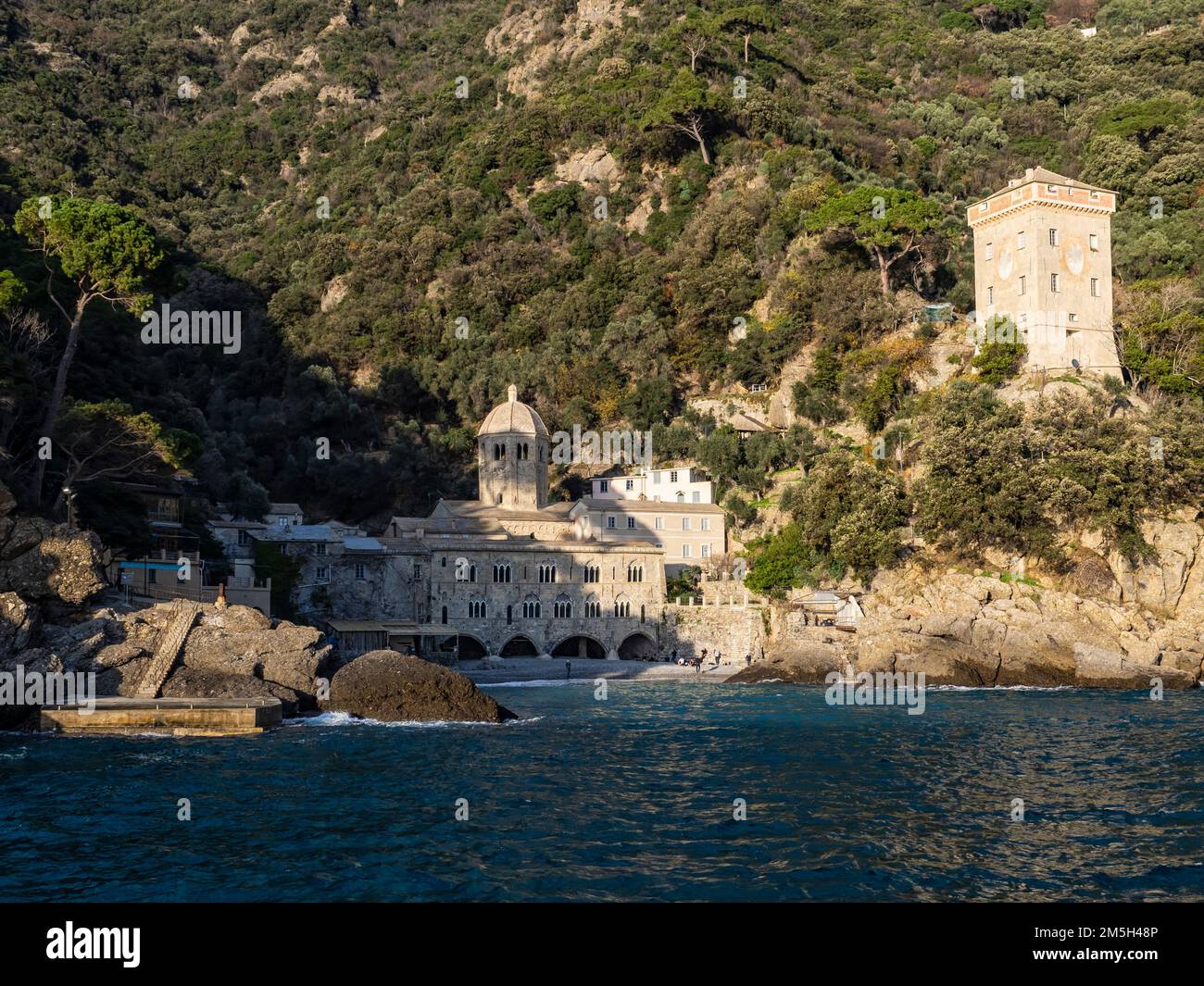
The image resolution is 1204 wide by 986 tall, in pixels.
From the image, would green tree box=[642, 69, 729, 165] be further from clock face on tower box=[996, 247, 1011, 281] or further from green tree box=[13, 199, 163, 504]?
green tree box=[13, 199, 163, 504]

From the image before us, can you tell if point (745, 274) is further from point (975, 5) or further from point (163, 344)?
point (975, 5)

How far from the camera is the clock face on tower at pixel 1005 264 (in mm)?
61688

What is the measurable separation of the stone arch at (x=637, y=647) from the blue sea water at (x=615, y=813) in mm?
23261

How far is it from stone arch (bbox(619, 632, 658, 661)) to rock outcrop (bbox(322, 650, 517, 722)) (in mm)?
22513

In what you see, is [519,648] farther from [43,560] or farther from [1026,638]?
[43,560]

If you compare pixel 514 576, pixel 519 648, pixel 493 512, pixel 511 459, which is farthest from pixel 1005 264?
pixel 519 648

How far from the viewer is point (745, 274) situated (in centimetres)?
7575

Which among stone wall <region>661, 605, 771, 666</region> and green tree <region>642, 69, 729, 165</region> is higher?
A: green tree <region>642, 69, 729, 165</region>

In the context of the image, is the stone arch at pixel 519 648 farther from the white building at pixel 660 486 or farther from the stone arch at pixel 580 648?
the white building at pixel 660 486

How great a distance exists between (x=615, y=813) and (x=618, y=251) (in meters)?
68.5

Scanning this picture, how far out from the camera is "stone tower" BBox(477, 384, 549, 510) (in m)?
62.0

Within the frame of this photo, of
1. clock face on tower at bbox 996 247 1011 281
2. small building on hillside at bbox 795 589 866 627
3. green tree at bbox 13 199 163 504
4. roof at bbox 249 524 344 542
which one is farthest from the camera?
clock face on tower at bbox 996 247 1011 281
